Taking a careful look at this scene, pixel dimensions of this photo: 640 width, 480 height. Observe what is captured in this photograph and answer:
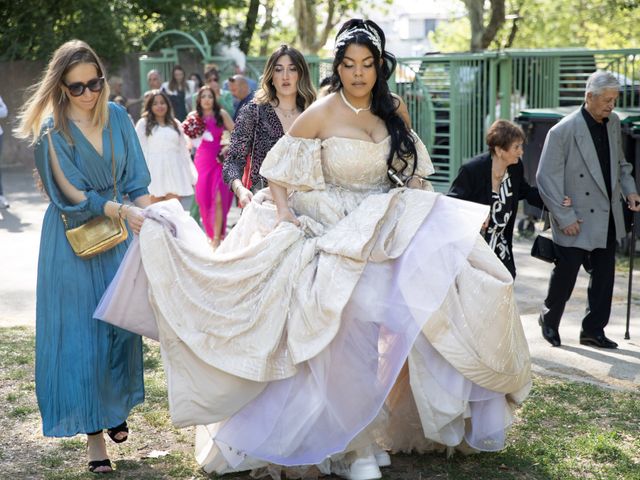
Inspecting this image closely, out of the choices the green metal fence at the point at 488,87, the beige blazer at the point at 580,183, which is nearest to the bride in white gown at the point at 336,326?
the beige blazer at the point at 580,183

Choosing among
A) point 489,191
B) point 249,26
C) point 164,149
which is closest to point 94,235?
point 489,191

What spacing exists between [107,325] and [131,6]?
813 inches

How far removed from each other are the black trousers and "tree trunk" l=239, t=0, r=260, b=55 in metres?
17.8

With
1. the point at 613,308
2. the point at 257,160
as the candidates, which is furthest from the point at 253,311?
the point at 613,308

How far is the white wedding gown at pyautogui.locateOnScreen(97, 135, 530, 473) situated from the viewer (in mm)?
4516

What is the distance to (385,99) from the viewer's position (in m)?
5.03

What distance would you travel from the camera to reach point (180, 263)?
468 cm

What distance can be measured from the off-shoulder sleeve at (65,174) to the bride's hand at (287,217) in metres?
0.85

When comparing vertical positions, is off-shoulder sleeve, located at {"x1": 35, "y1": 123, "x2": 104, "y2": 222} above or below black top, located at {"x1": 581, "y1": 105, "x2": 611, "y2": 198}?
above

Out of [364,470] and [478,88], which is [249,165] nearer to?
[364,470]

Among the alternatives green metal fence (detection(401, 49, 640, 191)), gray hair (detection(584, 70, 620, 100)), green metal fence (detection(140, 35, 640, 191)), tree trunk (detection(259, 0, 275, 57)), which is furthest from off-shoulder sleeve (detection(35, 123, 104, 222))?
tree trunk (detection(259, 0, 275, 57))

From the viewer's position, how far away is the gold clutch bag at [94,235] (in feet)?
16.0
